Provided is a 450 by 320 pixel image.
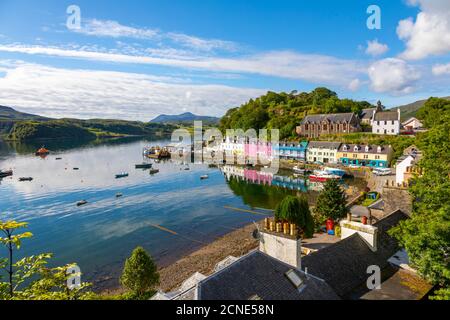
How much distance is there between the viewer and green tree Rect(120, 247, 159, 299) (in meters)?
22.7

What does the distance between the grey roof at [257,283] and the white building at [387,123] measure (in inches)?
3376

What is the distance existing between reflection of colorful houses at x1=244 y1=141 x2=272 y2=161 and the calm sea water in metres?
19.7

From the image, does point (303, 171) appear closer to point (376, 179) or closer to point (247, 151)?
point (376, 179)

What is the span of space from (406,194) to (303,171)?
5801 centimetres

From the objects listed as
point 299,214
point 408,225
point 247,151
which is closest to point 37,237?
point 299,214

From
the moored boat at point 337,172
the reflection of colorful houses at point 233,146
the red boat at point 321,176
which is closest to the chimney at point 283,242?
the red boat at point 321,176

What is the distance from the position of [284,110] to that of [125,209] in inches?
A: 3843

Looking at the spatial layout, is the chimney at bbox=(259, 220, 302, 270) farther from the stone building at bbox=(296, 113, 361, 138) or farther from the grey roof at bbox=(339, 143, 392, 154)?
the stone building at bbox=(296, 113, 361, 138)

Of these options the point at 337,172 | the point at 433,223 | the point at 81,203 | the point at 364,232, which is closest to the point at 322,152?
the point at 337,172

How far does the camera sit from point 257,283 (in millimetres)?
10469

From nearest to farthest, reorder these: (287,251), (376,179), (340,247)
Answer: (287,251), (340,247), (376,179)

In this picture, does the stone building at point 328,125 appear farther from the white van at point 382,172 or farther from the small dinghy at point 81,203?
the small dinghy at point 81,203

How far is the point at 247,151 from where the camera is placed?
114 m

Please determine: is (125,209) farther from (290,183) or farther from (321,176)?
(321,176)
